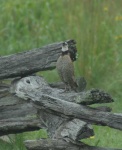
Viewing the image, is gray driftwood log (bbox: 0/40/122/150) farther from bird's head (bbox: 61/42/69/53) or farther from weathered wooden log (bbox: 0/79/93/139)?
bird's head (bbox: 61/42/69/53)

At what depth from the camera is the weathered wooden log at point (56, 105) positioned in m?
4.88

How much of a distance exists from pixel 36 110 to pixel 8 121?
1.05 feet

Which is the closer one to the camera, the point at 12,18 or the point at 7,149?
the point at 7,149

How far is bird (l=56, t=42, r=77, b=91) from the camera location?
17.9ft

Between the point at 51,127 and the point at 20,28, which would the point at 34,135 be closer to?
the point at 51,127

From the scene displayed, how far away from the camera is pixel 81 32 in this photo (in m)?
8.82

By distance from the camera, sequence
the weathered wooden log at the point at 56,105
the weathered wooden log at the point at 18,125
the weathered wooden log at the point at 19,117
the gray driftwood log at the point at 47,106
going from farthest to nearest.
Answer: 1. the weathered wooden log at the point at 18,125
2. the weathered wooden log at the point at 19,117
3. the gray driftwood log at the point at 47,106
4. the weathered wooden log at the point at 56,105

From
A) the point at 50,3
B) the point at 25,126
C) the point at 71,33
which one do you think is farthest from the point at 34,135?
the point at 50,3

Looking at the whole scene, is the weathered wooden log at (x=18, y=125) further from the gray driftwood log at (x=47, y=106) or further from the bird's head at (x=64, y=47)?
the bird's head at (x=64, y=47)

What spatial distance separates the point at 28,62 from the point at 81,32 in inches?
121

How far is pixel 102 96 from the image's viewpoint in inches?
194

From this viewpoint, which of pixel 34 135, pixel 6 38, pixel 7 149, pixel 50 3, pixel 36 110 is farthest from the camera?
Answer: pixel 50 3

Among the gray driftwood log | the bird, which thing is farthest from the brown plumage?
the gray driftwood log

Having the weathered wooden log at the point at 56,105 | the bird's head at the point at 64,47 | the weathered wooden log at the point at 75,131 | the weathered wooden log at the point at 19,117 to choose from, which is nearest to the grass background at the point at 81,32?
the weathered wooden log at the point at 19,117
